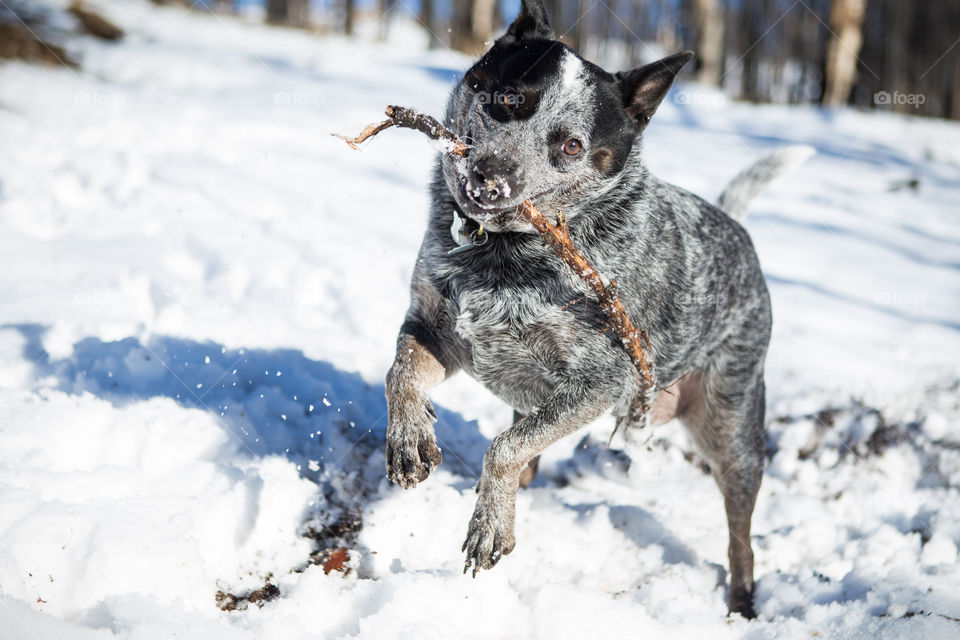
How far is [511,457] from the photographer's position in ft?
8.41

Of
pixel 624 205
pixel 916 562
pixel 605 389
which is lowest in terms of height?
pixel 916 562

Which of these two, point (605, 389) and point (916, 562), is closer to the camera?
point (605, 389)

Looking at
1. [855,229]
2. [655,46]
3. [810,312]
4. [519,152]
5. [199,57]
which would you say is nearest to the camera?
[519,152]

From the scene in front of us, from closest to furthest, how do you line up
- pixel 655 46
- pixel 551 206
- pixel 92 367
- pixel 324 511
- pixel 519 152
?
pixel 519 152 → pixel 551 206 → pixel 324 511 → pixel 92 367 → pixel 655 46

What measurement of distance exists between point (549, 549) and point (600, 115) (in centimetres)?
177

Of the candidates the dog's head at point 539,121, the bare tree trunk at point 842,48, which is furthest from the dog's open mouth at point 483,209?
the bare tree trunk at point 842,48

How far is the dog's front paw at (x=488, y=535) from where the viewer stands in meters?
2.45

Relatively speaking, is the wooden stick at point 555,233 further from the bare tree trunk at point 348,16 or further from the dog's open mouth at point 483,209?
the bare tree trunk at point 348,16

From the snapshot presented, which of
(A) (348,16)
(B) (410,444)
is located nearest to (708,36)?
(A) (348,16)

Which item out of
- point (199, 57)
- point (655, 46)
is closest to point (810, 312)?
point (199, 57)

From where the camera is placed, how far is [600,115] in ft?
9.07

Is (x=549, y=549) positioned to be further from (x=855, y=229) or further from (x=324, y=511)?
(x=855, y=229)

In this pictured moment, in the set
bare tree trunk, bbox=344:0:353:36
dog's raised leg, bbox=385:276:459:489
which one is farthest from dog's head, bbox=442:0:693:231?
bare tree trunk, bbox=344:0:353:36

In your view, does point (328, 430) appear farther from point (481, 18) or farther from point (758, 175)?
point (481, 18)
